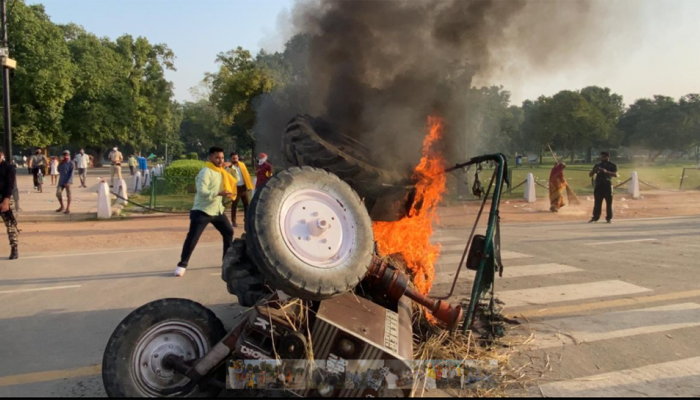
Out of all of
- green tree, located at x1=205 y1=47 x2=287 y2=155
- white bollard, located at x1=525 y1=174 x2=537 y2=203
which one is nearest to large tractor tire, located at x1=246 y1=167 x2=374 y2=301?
white bollard, located at x1=525 y1=174 x2=537 y2=203

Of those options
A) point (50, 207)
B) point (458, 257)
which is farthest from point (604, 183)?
point (50, 207)

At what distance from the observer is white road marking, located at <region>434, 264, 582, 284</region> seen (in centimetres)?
702

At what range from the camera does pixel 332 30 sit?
704 cm

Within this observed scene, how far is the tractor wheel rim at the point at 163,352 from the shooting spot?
311 cm

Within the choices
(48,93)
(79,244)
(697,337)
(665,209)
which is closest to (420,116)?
(697,337)

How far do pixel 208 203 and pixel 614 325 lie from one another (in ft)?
17.1

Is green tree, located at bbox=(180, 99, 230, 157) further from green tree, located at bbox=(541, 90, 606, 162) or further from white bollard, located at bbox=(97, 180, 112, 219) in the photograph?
white bollard, located at bbox=(97, 180, 112, 219)

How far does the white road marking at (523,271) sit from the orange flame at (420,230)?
186 cm

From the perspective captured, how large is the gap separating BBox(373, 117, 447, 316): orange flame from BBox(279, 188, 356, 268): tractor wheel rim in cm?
150

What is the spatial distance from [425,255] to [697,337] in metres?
2.71

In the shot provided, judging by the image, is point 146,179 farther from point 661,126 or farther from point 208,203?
point 661,126

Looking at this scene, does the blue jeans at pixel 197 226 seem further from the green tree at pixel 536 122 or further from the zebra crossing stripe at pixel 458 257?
the green tree at pixel 536 122

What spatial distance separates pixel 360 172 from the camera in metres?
4.35

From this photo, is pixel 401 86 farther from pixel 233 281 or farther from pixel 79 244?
pixel 79 244
